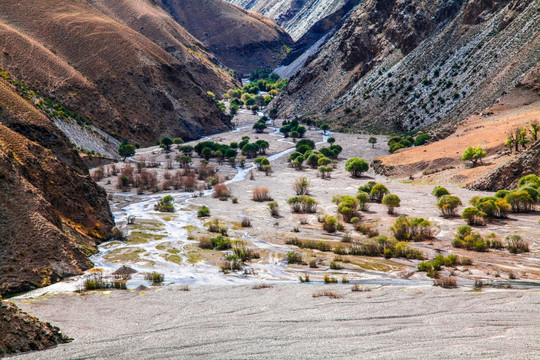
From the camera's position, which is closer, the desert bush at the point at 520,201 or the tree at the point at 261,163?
the desert bush at the point at 520,201

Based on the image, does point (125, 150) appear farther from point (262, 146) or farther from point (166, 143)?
point (262, 146)

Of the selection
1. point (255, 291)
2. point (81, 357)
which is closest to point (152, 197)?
point (255, 291)

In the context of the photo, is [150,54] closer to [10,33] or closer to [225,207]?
[10,33]

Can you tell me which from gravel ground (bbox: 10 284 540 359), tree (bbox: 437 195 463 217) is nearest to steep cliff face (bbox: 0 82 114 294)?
gravel ground (bbox: 10 284 540 359)

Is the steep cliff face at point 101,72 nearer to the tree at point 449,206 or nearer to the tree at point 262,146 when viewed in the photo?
the tree at point 262,146

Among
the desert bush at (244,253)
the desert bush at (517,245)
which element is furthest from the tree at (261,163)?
the desert bush at (517,245)

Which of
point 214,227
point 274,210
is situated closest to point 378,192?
point 274,210
